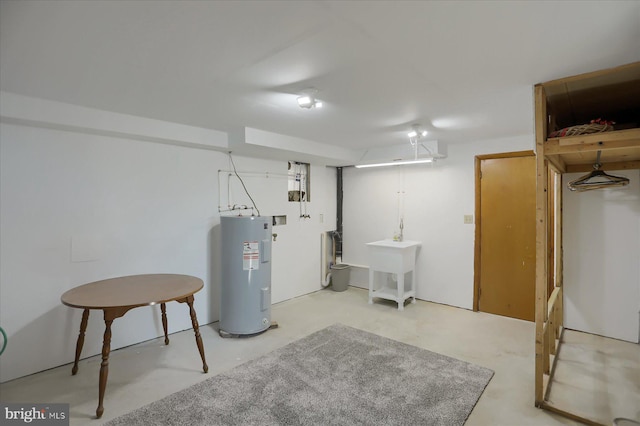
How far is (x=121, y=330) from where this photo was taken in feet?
10.9

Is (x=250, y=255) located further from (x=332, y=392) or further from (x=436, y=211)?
(x=436, y=211)

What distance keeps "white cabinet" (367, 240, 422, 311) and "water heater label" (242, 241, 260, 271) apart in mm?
1856

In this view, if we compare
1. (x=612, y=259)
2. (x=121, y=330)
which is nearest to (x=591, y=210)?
(x=612, y=259)

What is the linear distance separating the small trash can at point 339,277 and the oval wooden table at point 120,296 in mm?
2972

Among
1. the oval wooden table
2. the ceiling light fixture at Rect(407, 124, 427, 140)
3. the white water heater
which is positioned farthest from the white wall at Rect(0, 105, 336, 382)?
the ceiling light fixture at Rect(407, 124, 427, 140)

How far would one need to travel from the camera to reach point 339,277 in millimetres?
5578

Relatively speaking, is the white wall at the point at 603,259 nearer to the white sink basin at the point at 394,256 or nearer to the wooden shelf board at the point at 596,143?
the wooden shelf board at the point at 596,143

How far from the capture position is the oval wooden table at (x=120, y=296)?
89.7 inches

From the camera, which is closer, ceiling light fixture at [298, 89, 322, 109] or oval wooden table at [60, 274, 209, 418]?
oval wooden table at [60, 274, 209, 418]

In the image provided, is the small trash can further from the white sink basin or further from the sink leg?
the sink leg

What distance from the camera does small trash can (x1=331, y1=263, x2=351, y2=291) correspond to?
5578 millimetres

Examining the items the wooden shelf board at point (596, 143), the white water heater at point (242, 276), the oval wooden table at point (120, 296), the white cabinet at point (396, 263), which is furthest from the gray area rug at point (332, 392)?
the wooden shelf board at point (596, 143)

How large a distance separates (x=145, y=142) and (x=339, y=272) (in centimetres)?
355

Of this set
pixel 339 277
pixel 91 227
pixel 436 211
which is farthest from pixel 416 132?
pixel 91 227
